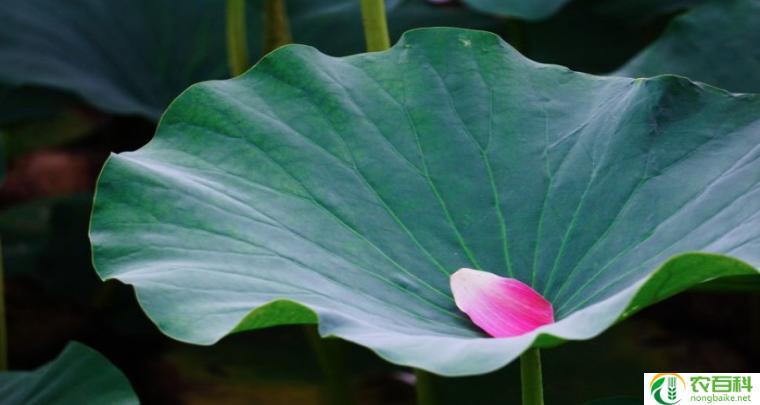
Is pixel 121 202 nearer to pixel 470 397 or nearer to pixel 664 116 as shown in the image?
pixel 664 116

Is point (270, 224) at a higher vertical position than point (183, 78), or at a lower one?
lower

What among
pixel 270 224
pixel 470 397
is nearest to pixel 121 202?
pixel 270 224

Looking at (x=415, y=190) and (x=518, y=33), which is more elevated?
(x=518, y=33)

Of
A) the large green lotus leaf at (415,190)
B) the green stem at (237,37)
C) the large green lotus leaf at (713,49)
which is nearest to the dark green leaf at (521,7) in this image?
the large green lotus leaf at (713,49)

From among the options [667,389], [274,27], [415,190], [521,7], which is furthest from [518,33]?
[667,389]

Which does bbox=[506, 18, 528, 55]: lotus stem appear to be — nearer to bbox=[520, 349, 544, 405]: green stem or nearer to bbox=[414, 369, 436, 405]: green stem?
bbox=[414, 369, 436, 405]: green stem

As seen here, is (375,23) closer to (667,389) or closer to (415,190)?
(415,190)

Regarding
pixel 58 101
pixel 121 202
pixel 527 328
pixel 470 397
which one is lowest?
pixel 470 397
